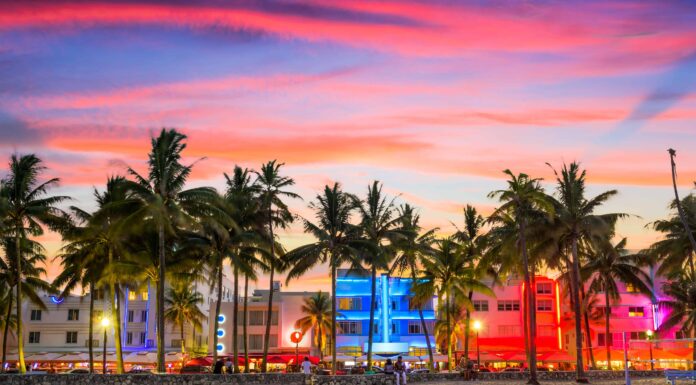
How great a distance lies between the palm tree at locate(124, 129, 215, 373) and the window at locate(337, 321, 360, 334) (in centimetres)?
5187

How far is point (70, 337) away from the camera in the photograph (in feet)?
341

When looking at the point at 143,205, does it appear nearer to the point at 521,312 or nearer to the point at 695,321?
the point at 695,321

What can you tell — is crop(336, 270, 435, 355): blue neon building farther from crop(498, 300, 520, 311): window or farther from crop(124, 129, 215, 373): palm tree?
crop(124, 129, 215, 373): palm tree

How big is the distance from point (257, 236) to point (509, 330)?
50469 millimetres

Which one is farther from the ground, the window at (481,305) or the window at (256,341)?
the window at (481,305)

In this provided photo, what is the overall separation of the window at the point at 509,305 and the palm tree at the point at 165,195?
5684cm

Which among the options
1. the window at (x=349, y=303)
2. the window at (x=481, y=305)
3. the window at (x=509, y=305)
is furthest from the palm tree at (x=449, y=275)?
the window at (x=349, y=303)

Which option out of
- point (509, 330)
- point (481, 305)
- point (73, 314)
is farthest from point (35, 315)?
point (509, 330)

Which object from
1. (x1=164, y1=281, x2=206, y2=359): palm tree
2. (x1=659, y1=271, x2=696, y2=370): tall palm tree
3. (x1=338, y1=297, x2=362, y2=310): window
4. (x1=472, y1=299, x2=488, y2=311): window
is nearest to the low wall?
(x1=659, y1=271, x2=696, y2=370): tall palm tree

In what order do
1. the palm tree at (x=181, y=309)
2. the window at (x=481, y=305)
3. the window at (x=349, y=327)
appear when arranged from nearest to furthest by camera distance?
1. the window at (x=481, y=305)
2. the palm tree at (x=181, y=309)
3. the window at (x=349, y=327)

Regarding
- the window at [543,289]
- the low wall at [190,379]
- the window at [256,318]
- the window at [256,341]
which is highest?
the window at [543,289]

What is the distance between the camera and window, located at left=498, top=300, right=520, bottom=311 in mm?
96438

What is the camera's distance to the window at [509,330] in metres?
95.9

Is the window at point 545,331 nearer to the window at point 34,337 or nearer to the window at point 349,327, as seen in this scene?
the window at point 349,327
